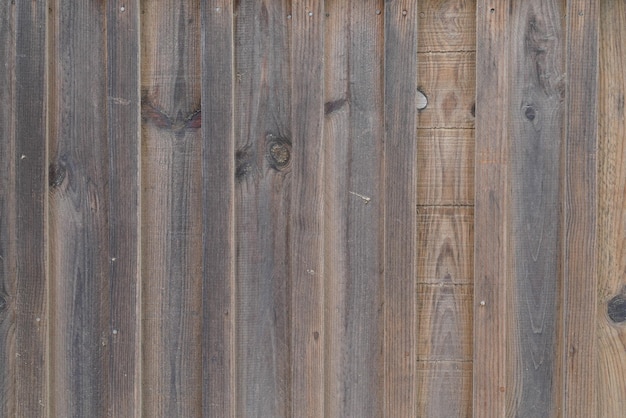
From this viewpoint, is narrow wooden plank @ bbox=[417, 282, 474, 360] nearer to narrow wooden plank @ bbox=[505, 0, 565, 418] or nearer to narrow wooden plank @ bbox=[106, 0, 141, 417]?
narrow wooden plank @ bbox=[505, 0, 565, 418]

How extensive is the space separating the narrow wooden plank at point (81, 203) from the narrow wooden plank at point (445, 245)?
1010 mm

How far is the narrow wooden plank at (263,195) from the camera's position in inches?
78.0

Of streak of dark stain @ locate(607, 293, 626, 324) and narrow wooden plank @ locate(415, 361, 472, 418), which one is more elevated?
streak of dark stain @ locate(607, 293, 626, 324)

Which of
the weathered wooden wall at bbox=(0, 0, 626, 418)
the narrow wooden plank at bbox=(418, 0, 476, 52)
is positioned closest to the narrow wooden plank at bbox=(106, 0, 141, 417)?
the weathered wooden wall at bbox=(0, 0, 626, 418)

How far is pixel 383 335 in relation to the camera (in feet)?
6.46

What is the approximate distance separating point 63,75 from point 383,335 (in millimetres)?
1317

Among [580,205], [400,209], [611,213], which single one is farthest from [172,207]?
[611,213]

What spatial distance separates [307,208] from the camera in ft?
6.43

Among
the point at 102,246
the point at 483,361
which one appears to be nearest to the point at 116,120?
the point at 102,246

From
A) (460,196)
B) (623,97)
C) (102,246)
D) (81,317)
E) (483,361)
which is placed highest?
(623,97)

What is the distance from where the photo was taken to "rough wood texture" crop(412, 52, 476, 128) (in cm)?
197

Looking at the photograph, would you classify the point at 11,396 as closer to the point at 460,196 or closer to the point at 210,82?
the point at 210,82

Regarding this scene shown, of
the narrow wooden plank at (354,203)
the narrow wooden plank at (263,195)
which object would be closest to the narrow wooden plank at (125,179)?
the narrow wooden plank at (263,195)

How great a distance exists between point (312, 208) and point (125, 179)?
60 centimetres
